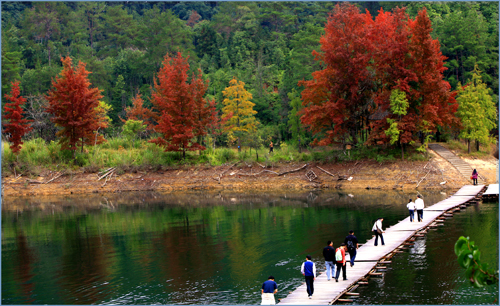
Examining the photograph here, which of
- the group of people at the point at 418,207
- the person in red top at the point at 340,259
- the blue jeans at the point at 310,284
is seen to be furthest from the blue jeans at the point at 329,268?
the group of people at the point at 418,207

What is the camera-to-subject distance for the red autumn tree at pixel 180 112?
54.5 meters

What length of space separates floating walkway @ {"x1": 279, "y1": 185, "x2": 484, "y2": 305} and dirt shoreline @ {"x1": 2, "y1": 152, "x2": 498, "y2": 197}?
345 inches

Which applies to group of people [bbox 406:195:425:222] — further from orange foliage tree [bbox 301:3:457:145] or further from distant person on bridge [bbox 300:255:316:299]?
orange foliage tree [bbox 301:3:457:145]

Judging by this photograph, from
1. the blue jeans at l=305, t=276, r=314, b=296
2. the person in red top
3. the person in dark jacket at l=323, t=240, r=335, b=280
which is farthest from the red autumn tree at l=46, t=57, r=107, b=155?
the blue jeans at l=305, t=276, r=314, b=296

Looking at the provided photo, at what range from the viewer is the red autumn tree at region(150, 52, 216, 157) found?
54.5 m

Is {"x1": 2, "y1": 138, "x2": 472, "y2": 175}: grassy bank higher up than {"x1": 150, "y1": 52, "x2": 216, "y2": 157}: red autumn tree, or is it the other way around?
{"x1": 150, "y1": 52, "x2": 216, "y2": 157}: red autumn tree

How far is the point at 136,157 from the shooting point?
56.2 m

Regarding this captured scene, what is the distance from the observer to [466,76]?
6200 centimetres

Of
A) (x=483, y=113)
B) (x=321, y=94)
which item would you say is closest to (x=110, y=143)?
(x=321, y=94)

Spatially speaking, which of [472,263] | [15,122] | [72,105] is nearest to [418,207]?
[472,263]

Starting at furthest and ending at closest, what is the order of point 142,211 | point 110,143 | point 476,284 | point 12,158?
point 110,143 → point 12,158 → point 142,211 → point 476,284

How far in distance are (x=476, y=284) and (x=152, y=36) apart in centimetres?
9361

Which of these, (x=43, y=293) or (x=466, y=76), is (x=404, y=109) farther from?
(x=43, y=293)

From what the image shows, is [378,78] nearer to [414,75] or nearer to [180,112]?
[414,75]
